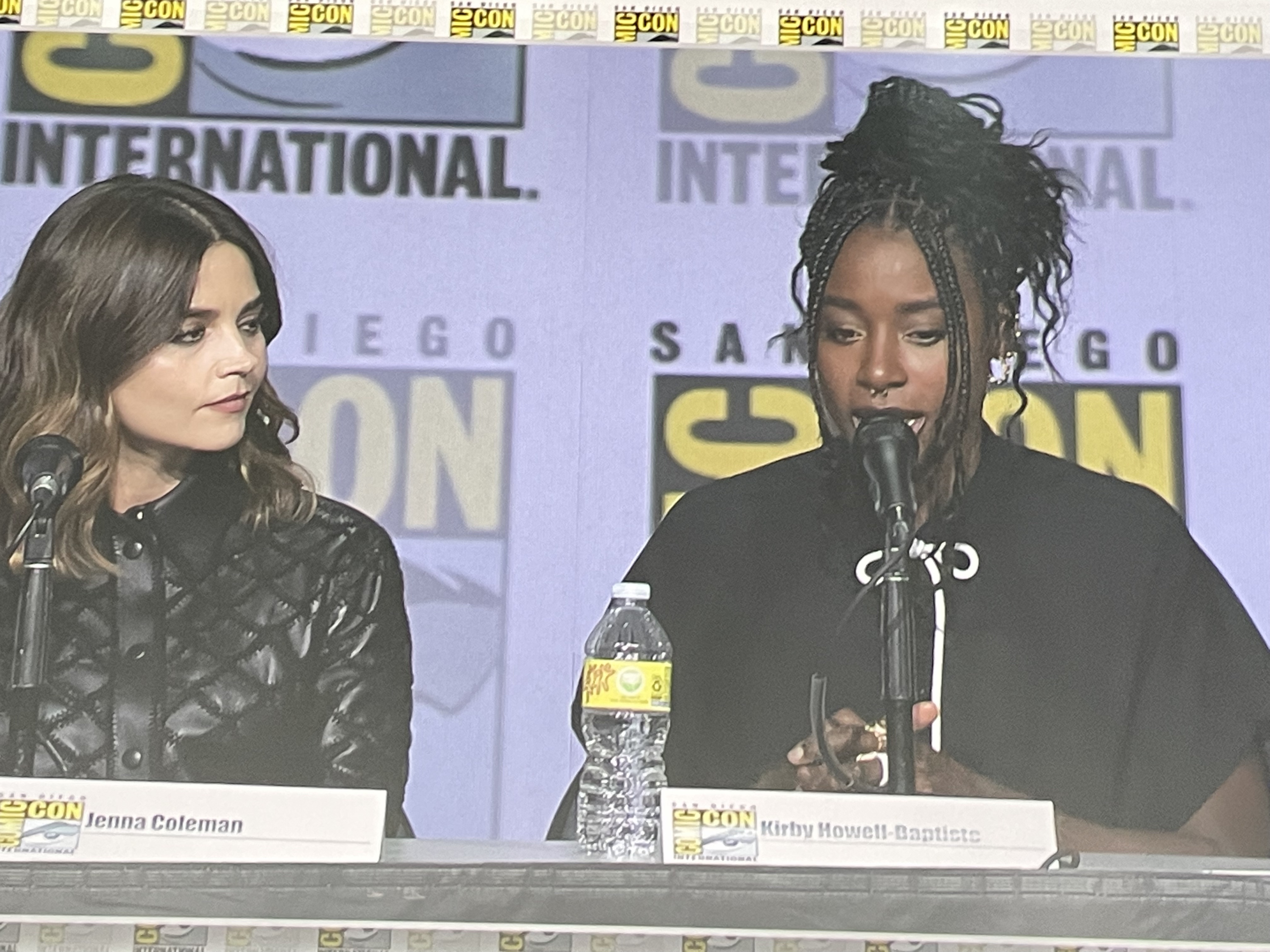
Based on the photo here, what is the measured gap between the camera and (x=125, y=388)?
8.41 feet

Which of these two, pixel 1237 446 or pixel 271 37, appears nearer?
pixel 1237 446

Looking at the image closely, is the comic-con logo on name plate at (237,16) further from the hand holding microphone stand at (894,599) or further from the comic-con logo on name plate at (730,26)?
the hand holding microphone stand at (894,599)

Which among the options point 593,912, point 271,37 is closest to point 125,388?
point 271,37

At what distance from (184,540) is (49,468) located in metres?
0.24

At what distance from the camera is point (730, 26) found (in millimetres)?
2820

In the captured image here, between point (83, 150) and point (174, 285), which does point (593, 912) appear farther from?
point (83, 150)

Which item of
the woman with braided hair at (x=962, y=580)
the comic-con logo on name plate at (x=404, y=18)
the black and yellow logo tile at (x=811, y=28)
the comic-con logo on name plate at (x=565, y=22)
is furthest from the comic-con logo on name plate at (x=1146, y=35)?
the comic-con logo on name plate at (x=404, y=18)

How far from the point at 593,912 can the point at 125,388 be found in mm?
1159

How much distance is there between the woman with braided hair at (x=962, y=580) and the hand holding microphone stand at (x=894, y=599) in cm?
2

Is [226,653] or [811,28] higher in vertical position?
[811,28]

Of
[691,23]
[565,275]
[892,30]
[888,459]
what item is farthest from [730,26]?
[888,459]

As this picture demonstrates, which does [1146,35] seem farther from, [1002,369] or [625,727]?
[625,727]

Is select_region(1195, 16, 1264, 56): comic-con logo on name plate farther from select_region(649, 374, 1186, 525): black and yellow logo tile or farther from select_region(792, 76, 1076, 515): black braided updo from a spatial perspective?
select_region(649, 374, 1186, 525): black and yellow logo tile

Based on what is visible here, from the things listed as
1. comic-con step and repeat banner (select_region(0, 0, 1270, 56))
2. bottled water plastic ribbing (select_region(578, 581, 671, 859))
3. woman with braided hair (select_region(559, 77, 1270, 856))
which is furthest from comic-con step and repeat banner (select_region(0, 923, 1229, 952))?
comic-con step and repeat banner (select_region(0, 0, 1270, 56))
